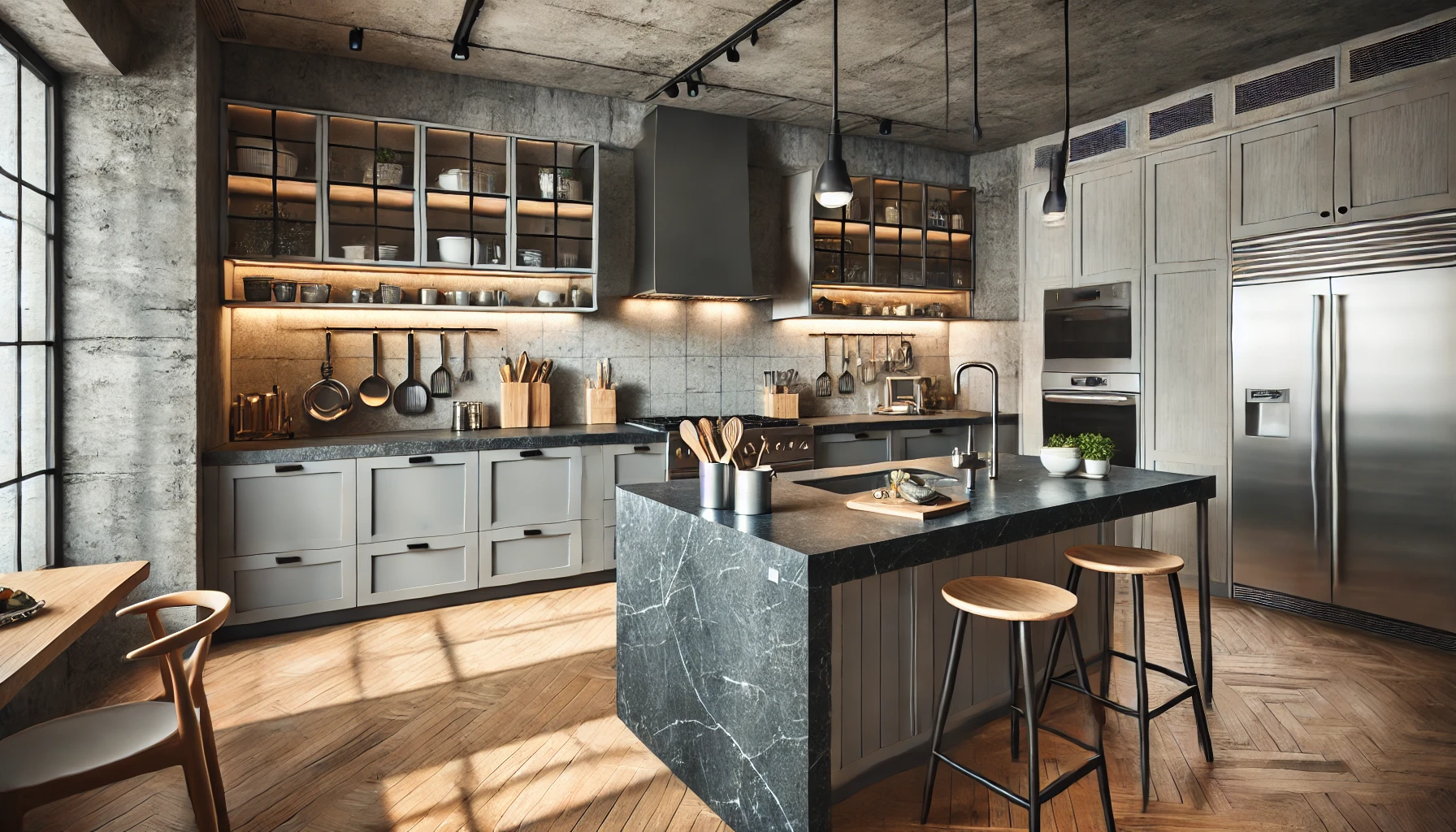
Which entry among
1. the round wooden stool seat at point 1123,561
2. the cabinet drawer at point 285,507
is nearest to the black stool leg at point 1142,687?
the round wooden stool seat at point 1123,561

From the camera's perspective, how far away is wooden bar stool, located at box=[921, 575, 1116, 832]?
80.0 inches

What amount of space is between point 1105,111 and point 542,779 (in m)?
5.25

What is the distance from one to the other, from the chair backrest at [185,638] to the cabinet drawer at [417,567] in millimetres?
1884

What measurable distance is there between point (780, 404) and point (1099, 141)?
9.30ft

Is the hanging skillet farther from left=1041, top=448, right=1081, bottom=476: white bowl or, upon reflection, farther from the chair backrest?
left=1041, top=448, right=1081, bottom=476: white bowl

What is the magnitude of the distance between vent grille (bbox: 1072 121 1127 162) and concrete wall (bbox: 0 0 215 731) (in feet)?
17.2

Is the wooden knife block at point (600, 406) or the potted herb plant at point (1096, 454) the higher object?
the wooden knife block at point (600, 406)

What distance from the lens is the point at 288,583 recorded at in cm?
391

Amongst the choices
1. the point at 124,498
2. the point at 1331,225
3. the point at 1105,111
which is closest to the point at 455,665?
the point at 124,498

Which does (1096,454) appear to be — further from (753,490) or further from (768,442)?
(768,442)

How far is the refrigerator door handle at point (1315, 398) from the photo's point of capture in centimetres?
412

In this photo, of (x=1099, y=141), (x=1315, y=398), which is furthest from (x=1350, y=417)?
(x=1099, y=141)

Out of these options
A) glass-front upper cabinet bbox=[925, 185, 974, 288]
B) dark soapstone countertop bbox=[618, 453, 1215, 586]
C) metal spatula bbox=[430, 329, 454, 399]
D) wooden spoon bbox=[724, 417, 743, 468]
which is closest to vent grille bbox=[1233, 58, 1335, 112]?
glass-front upper cabinet bbox=[925, 185, 974, 288]

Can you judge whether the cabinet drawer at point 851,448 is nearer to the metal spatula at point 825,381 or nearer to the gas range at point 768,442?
the gas range at point 768,442
